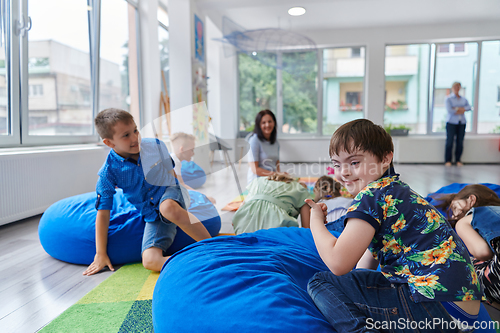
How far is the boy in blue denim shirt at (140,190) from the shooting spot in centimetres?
167

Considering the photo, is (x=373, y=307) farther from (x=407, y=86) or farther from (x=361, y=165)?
(x=407, y=86)

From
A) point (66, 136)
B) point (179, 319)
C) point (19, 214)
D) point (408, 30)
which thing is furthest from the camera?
point (408, 30)

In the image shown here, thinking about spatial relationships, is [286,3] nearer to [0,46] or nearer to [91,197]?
[0,46]

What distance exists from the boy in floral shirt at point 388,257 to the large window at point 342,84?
685 centimetres

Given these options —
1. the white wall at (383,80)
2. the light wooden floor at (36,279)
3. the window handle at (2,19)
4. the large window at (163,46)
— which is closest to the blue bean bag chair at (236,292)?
the light wooden floor at (36,279)

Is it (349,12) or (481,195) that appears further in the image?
(349,12)

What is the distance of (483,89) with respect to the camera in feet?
23.1

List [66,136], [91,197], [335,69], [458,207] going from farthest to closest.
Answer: [335,69] < [66,136] < [91,197] < [458,207]

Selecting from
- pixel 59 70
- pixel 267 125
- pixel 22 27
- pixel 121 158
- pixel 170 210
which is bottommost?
pixel 170 210

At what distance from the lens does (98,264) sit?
5.58 feet

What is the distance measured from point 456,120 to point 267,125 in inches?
210

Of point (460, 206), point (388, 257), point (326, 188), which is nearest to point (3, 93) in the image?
point (326, 188)

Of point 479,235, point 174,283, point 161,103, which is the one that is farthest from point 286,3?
point 174,283

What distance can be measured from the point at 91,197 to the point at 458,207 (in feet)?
7.00
